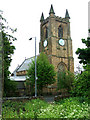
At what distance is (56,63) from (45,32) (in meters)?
11.5

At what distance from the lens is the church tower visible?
122ft

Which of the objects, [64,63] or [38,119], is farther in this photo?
[64,63]

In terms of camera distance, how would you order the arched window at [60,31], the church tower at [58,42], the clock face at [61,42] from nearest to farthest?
the church tower at [58,42]
the clock face at [61,42]
the arched window at [60,31]

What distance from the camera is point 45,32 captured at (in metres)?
42.5

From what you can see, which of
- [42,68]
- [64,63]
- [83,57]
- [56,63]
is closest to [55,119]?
[83,57]

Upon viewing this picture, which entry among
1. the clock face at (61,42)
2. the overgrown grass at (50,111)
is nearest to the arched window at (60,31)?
the clock face at (61,42)

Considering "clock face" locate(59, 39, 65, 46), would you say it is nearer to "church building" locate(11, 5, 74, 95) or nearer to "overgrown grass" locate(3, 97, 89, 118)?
"church building" locate(11, 5, 74, 95)

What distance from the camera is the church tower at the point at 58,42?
37.1 m

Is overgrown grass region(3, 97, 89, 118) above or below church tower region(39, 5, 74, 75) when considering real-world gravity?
below

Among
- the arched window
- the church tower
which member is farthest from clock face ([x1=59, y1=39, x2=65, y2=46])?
the arched window

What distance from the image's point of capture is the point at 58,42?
128 feet

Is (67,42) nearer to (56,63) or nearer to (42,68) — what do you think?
(56,63)

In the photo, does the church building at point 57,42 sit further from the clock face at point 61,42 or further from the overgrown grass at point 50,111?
the overgrown grass at point 50,111

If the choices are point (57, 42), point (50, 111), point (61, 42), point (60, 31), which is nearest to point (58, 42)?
point (57, 42)
